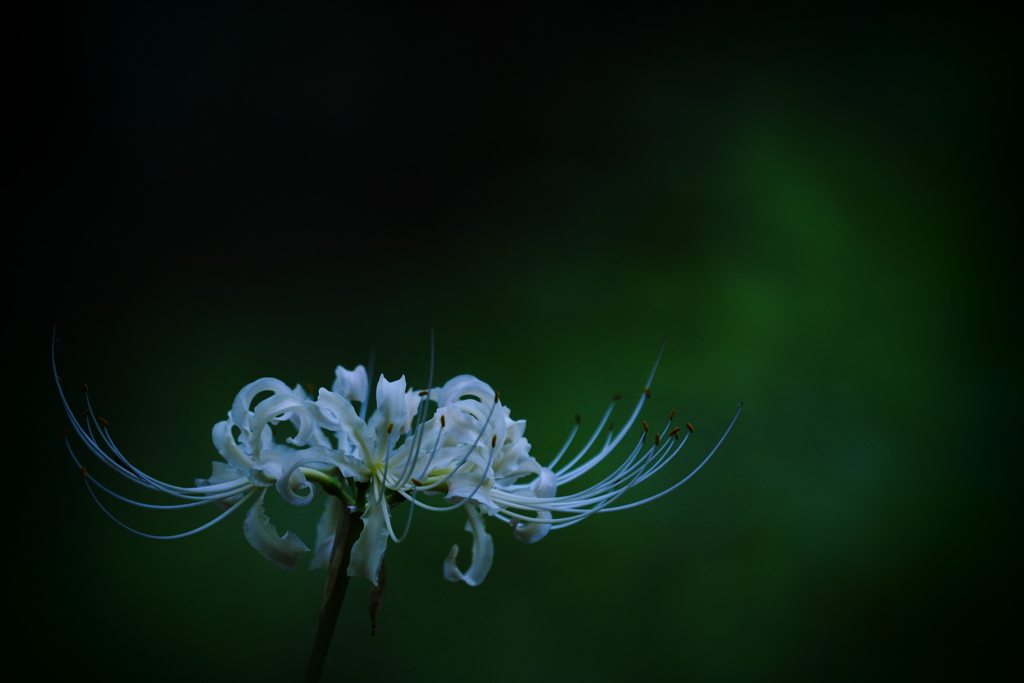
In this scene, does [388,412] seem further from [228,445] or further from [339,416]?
[228,445]

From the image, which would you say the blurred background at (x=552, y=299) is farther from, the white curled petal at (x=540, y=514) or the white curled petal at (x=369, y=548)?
the white curled petal at (x=369, y=548)

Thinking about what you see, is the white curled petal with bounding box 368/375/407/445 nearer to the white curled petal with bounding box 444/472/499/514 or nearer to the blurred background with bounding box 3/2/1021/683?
the white curled petal with bounding box 444/472/499/514

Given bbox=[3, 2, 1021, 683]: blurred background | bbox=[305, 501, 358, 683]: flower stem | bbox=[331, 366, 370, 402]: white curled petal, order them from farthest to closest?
bbox=[3, 2, 1021, 683]: blurred background
bbox=[331, 366, 370, 402]: white curled petal
bbox=[305, 501, 358, 683]: flower stem

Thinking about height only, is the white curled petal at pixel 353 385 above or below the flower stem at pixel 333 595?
above

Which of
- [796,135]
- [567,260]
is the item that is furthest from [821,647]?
[796,135]

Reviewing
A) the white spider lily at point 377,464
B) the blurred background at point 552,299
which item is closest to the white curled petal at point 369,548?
the white spider lily at point 377,464

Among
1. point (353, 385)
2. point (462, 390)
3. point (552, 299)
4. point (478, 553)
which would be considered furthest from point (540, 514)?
point (552, 299)

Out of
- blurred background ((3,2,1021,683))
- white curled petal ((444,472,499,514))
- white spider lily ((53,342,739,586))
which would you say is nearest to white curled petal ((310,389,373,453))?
white spider lily ((53,342,739,586))
